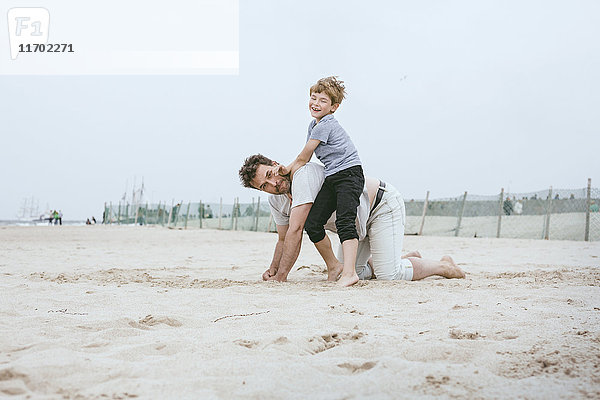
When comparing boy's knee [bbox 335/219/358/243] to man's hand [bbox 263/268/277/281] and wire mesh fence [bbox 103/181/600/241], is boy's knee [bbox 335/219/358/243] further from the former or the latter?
wire mesh fence [bbox 103/181/600/241]

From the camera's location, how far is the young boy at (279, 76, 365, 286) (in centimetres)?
329

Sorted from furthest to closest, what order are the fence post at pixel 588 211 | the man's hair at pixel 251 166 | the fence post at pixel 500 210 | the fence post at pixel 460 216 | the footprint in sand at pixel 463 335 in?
the fence post at pixel 460 216 < the fence post at pixel 500 210 < the fence post at pixel 588 211 < the man's hair at pixel 251 166 < the footprint in sand at pixel 463 335

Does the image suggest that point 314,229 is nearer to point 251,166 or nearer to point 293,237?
point 293,237

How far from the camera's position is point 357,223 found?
138 inches

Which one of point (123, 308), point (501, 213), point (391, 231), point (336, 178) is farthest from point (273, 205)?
point (501, 213)

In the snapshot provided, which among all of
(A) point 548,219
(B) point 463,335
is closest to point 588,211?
(A) point 548,219

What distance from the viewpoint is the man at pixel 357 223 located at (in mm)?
3371

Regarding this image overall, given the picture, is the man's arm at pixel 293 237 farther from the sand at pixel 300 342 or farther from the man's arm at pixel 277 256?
the sand at pixel 300 342

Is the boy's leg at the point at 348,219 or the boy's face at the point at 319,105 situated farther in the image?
the boy's face at the point at 319,105

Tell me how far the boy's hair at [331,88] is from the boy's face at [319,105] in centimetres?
3

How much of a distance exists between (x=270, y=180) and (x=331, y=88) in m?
0.77

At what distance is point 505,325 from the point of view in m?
1.95

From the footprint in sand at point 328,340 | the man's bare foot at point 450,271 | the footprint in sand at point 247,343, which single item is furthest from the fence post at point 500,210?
the footprint in sand at point 247,343

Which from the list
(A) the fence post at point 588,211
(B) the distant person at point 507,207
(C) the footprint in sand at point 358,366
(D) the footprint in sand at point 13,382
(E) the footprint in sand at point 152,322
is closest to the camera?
(D) the footprint in sand at point 13,382
